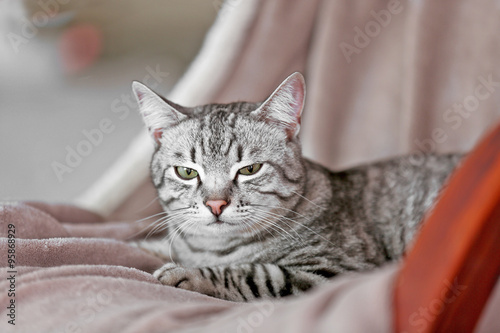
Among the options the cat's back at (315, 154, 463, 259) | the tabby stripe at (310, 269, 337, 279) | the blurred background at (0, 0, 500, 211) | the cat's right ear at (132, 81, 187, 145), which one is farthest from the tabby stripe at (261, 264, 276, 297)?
the blurred background at (0, 0, 500, 211)

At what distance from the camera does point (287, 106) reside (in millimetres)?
1334

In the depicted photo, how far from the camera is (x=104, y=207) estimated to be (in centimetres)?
190

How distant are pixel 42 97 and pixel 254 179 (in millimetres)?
1638

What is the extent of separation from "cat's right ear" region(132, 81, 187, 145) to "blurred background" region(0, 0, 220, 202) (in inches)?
40.9

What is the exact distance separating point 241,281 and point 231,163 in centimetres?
31

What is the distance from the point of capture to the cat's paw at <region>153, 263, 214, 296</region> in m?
1.14

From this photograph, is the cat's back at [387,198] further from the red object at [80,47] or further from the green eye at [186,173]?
the red object at [80,47]

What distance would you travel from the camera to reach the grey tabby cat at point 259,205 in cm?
120

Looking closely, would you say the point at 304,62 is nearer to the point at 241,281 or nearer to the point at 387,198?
the point at 387,198

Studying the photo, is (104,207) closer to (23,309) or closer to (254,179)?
(254,179)

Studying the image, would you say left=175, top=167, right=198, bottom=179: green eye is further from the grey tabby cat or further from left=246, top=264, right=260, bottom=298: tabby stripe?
left=246, top=264, right=260, bottom=298: tabby stripe

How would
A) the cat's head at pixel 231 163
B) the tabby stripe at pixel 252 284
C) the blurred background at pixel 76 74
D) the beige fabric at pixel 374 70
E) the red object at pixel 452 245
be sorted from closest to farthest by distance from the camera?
1. the red object at pixel 452 245
2. the tabby stripe at pixel 252 284
3. the cat's head at pixel 231 163
4. the beige fabric at pixel 374 70
5. the blurred background at pixel 76 74

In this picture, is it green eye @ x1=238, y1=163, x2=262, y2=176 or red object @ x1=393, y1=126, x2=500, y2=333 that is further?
green eye @ x1=238, y1=163, x2=262, y2=176

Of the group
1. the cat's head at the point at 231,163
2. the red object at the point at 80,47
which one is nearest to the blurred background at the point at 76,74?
the red object at the point at 80,47
